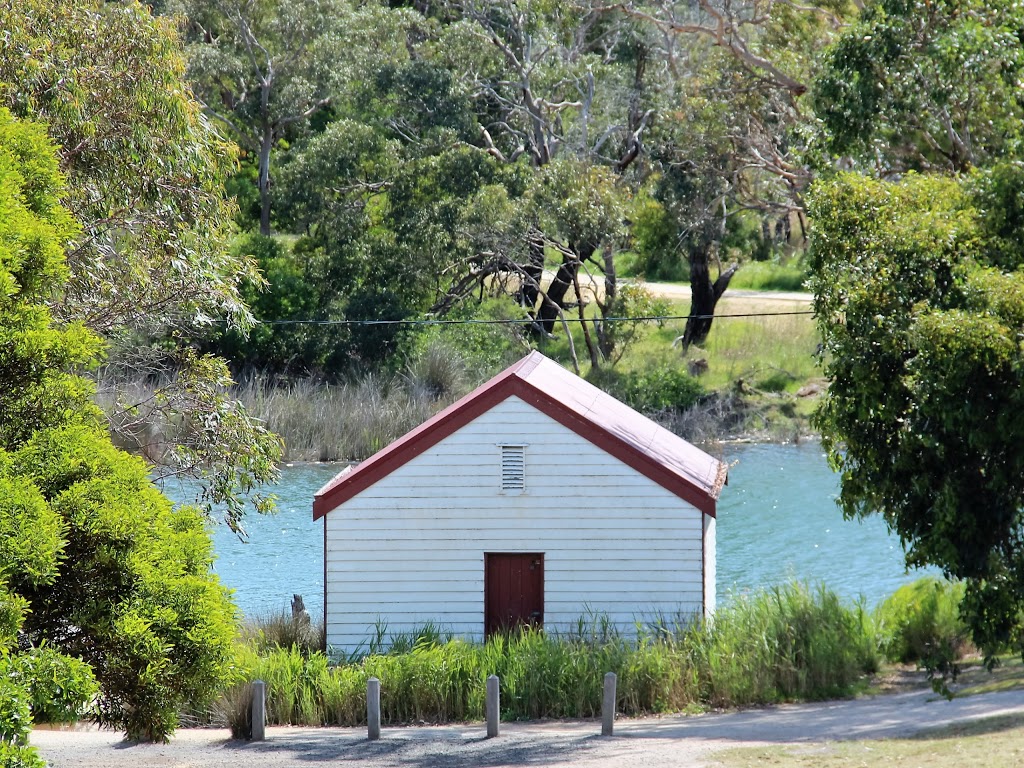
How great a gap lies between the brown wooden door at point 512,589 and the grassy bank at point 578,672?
587 millimetres

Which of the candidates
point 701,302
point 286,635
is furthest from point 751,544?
point 701,302

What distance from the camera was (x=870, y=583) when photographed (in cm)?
3033

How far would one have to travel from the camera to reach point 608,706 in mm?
17766

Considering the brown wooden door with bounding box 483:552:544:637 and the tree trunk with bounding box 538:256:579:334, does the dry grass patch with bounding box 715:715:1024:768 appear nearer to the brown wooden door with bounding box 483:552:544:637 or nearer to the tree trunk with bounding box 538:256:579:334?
the brown wooden door with bounding box 483:552:544:637

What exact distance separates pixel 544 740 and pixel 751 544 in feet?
56.6

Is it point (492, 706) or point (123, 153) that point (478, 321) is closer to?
point (123, 153)

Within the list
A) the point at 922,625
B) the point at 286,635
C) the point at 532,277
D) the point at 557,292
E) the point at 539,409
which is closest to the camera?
the point at 539,409

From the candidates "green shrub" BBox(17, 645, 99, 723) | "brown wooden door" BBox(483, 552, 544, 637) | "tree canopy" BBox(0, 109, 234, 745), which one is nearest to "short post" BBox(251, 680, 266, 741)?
"brown wooden door" BBox(483, 552, 544, 637)

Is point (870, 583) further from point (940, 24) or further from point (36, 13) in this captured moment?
point (36, 13)

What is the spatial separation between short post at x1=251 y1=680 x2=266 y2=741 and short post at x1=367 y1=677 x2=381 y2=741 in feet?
4.55

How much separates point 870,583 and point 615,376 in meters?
19.0

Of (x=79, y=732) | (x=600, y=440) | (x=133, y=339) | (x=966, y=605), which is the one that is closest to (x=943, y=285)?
(x=966, y=605)

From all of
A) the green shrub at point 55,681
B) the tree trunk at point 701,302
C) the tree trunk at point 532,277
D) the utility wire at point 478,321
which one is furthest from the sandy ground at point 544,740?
the tree trunk at point 701,302

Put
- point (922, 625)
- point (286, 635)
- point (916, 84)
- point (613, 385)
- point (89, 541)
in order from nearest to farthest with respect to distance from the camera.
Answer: point (89, 541) < point (916, 84) < point (286, 635) < point (922, 625) < point (613, 385)
